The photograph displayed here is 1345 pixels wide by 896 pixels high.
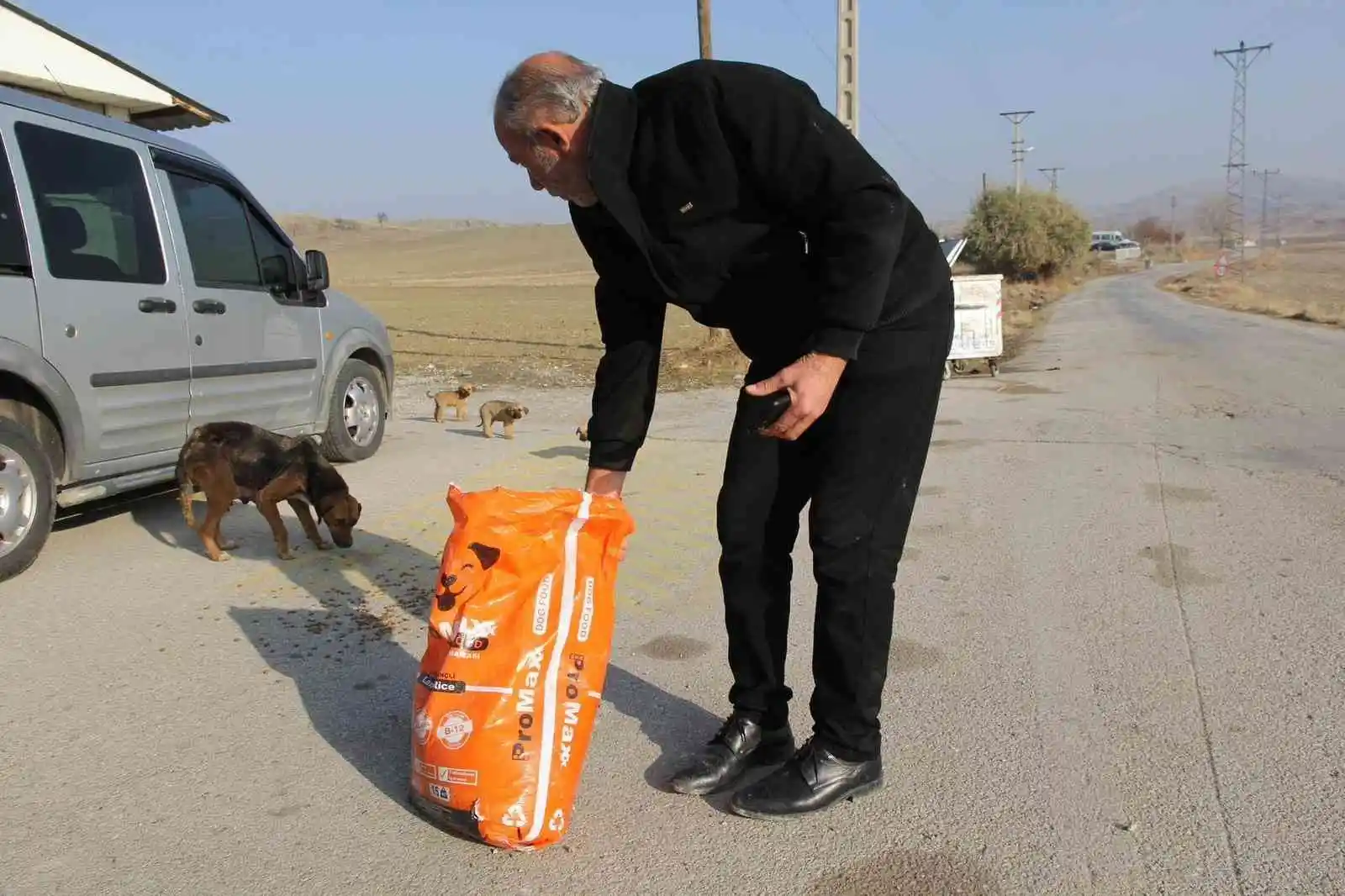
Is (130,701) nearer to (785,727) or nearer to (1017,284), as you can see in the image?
(785,727)

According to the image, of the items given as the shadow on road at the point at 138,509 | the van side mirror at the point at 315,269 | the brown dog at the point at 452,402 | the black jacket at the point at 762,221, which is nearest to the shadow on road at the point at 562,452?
the brown dog at the point at 452,402

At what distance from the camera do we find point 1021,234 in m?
53.1

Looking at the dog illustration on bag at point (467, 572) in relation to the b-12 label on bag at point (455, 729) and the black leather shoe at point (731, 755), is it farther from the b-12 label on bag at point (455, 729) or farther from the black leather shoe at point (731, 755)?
the black leather shoe at point (731, 755)

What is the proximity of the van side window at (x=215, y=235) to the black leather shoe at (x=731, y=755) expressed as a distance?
438cm

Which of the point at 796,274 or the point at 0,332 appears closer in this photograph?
the point at 796,274

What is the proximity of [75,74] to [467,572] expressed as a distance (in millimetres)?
10250

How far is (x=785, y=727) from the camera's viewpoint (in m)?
3.04

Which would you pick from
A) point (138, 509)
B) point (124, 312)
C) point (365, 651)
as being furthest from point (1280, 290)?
point (365, 651)

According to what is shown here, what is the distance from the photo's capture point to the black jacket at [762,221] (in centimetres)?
239

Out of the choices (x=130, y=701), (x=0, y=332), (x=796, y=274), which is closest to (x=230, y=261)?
(x=0, y=332)

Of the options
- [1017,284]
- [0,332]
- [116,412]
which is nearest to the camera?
[0,332]

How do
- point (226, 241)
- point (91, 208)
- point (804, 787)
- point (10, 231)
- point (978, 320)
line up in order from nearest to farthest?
point (804, 787)
point (10, 231)
point (91, 208)
point (226, 241)
point (978, 320)

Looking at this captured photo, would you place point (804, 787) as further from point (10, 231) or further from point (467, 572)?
point (10, 231)

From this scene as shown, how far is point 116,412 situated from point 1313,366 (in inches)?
548
